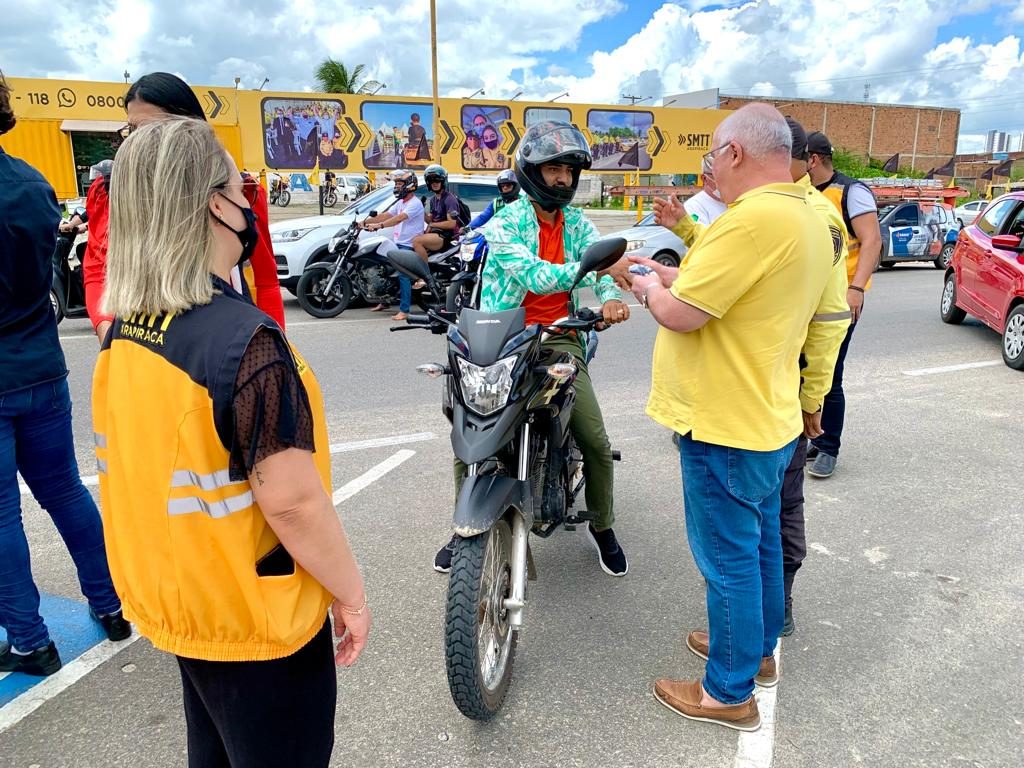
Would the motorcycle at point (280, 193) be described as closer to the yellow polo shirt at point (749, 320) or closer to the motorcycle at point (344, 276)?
the motorcycle at point (344, 276)

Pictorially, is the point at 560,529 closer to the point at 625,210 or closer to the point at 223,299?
the point at 223,299

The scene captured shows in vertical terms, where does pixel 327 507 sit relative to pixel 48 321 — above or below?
below

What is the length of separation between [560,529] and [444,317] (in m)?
1.47

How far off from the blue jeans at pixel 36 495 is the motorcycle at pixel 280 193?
3248cm

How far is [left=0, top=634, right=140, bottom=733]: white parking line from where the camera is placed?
254cm

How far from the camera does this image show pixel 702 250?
2.14m

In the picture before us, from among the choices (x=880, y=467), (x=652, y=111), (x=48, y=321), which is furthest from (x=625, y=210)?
(x=48, y=321)

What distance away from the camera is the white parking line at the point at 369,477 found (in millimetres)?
4320

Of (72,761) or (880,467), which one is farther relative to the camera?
(880,467)

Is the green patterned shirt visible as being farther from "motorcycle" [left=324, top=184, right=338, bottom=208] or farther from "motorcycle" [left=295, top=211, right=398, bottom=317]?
"motorcycle" [left=324, top=184, right=338, bottom=208]

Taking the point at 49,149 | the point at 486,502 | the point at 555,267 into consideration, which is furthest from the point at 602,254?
the point at 49,149

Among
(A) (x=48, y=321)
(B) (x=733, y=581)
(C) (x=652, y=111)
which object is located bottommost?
(B) (x=733, y=581)

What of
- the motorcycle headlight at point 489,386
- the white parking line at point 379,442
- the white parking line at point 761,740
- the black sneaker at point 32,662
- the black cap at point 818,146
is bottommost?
the white parking line at point 761,740

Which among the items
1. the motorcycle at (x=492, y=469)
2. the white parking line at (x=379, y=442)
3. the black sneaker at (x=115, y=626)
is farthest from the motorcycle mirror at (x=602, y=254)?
the white parking line at (x=379, y=442)
